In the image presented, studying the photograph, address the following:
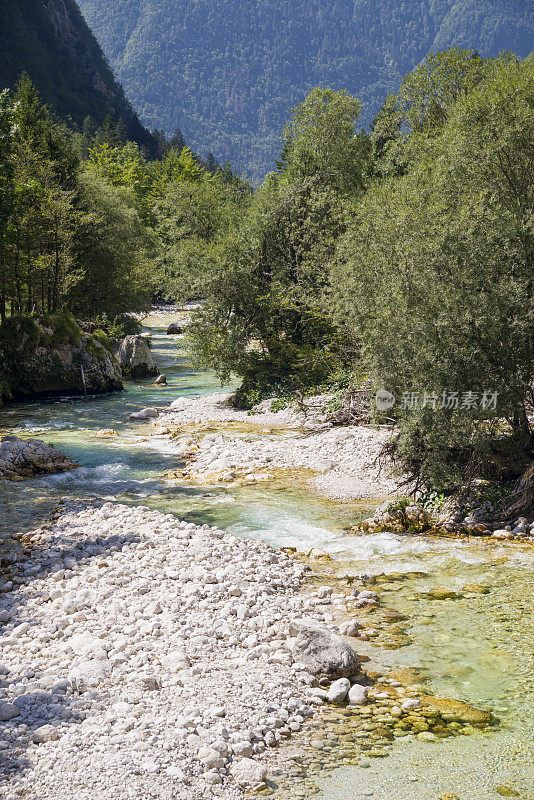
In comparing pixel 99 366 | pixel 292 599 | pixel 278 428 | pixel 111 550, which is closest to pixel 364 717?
pixel 292 599

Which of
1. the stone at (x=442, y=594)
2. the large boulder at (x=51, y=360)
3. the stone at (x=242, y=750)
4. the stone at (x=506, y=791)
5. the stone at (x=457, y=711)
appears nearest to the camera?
the stone at (x=506, y=791)

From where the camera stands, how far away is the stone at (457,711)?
6.03 m

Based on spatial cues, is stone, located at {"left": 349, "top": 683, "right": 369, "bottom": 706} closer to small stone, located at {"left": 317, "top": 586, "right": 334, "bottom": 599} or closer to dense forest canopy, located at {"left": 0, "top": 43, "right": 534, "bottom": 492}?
small stone, located at {"left": 317, "top": 586, "right": 334, "bottom": 599}

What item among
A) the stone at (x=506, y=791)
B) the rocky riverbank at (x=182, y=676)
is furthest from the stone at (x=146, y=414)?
the stone at (x=506, y=791)

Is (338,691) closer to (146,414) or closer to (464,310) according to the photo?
(464,310)

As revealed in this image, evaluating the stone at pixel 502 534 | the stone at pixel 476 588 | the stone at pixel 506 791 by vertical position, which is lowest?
the stone at pixel 476 588

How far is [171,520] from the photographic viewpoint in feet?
40.5

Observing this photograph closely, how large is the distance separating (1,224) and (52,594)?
15.8 metres

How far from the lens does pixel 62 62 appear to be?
113 metres

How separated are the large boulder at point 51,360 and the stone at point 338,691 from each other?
22.7m

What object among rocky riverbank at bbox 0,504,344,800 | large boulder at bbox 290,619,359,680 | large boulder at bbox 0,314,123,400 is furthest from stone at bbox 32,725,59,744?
large boulder at bbox 0,314,123,400

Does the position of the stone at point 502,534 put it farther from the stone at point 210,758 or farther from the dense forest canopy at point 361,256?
the stone at point 210,758

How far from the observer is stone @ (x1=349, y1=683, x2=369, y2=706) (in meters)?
6.50

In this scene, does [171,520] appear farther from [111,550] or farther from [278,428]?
[278,428]
